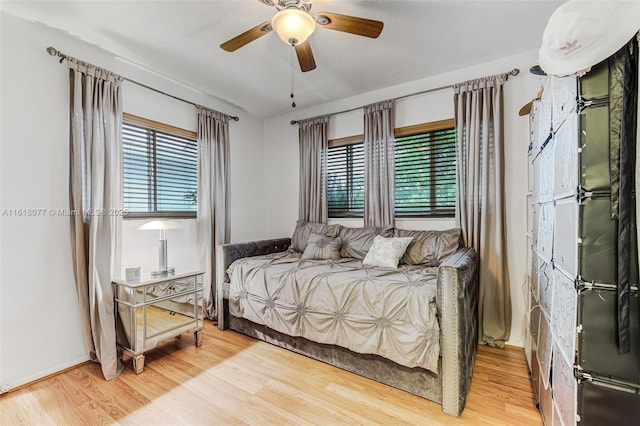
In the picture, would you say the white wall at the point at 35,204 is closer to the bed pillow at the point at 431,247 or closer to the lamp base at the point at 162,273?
the lamp base at the point at 162,273

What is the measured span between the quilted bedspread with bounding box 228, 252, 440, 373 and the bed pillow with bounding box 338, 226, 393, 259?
19cm

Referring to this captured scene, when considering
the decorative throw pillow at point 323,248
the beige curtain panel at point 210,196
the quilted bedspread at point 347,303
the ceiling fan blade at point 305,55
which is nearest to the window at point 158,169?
the beige curtain panel at point 210,196

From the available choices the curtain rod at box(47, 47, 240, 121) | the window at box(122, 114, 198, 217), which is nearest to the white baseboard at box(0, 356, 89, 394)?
the window at box(122, 114, 198, 217)

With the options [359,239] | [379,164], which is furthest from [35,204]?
[379,164]

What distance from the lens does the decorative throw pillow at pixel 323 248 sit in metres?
2.93

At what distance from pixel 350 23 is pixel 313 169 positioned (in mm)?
2027

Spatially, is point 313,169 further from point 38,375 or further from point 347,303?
point 38,375

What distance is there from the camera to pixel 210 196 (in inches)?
125

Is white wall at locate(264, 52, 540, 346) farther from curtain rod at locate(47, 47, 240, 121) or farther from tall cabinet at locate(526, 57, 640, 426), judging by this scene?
tall cabinet at locate(526, 57, 640, 426)

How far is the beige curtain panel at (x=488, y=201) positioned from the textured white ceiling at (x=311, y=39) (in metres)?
0.40

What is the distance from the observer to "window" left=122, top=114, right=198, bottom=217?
2656 mm

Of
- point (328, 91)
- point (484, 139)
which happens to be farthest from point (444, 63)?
point (328, 91)

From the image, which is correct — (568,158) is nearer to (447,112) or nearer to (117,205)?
(447,112)

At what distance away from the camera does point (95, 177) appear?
222 centimetres
